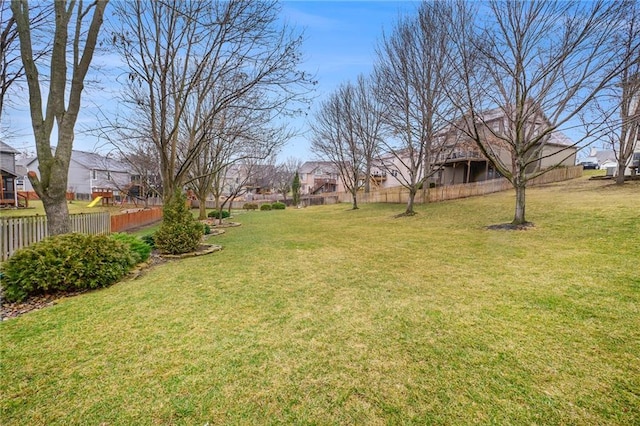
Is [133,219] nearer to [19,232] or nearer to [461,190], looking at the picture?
[19,232]

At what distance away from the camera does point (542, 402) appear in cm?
203

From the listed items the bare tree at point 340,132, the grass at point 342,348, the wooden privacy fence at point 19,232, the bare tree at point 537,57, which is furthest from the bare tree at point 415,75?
the wooden privacy fence at point 19,232

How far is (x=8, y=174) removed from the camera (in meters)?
20.1

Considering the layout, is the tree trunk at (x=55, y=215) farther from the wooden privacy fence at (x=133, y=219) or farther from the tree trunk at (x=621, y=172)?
the tree trunk at (x=621, y=172)

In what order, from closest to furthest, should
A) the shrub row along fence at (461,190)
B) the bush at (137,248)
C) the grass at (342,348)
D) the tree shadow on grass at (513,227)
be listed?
the grass at (342,348) < the bush at (137,248) < the tree shadow on grass at (513,227) < the shrub row along fence at (461,190)

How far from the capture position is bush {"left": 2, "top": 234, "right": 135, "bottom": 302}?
4027 millimetres

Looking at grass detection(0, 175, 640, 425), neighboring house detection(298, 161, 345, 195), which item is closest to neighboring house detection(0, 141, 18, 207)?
grass detection(0, 175, 640, 425)

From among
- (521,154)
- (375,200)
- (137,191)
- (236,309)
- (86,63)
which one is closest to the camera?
(236,309)

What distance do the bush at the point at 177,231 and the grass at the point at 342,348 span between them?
1848mm

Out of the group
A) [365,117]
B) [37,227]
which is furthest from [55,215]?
[365,117]

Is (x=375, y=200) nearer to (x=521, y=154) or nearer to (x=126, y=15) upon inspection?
(x=521, y=154)

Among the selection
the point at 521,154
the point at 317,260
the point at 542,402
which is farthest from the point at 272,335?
the point at 521,154

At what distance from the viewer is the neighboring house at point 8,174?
1997 centimetres

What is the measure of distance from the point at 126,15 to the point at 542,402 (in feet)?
34.1
